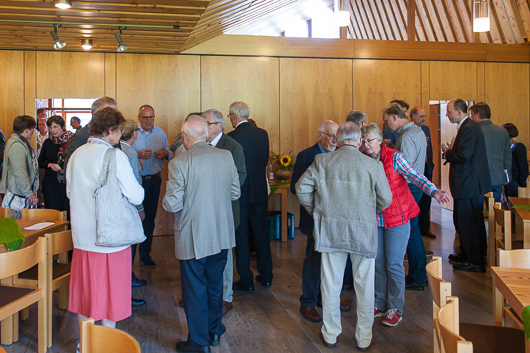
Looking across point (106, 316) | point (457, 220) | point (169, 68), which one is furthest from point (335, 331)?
point (169, 68)

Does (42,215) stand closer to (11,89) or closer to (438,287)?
(438,287)

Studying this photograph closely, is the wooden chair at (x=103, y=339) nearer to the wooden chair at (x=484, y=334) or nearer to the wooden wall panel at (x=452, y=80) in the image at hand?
the wooden chair at (x=484, y=334)

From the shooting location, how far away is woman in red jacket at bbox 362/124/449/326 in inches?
157

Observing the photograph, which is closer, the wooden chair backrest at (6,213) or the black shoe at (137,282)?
the wooden chair backrest at (6,213)

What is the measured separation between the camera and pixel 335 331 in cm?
377

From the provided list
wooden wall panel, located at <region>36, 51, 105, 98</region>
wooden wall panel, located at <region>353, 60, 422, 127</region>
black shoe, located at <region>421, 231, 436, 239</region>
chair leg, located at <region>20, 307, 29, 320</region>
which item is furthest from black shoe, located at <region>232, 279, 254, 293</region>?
wooden wall panel, located at <region>353, 60, 422, 127</region>

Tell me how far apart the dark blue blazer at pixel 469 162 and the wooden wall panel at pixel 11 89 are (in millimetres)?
6393

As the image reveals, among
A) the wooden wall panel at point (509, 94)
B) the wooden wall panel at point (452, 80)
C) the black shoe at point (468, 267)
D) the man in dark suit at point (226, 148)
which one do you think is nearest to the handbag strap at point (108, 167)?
the man in dark suit at point (226, 148)

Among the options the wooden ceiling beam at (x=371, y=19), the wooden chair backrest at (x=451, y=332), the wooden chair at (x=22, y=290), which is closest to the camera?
the wooden chair backrest at (x=451, y=332)

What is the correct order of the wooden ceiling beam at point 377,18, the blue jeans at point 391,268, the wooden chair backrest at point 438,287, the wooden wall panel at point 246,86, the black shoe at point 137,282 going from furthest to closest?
1. the wooden ceiling beam at point 377,18
2. the wooden wall panel at point 246,86
3. the black shoe at point 137,282
4. the blue jeans at point 391,268
5. the wooden chair backrest at point 438,287

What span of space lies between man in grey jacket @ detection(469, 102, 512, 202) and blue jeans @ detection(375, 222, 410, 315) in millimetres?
3042

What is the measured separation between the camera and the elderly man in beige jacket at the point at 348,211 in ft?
11.5

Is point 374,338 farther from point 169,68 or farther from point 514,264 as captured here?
point 169,68

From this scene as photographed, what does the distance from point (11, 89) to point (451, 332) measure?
7.80 meters
